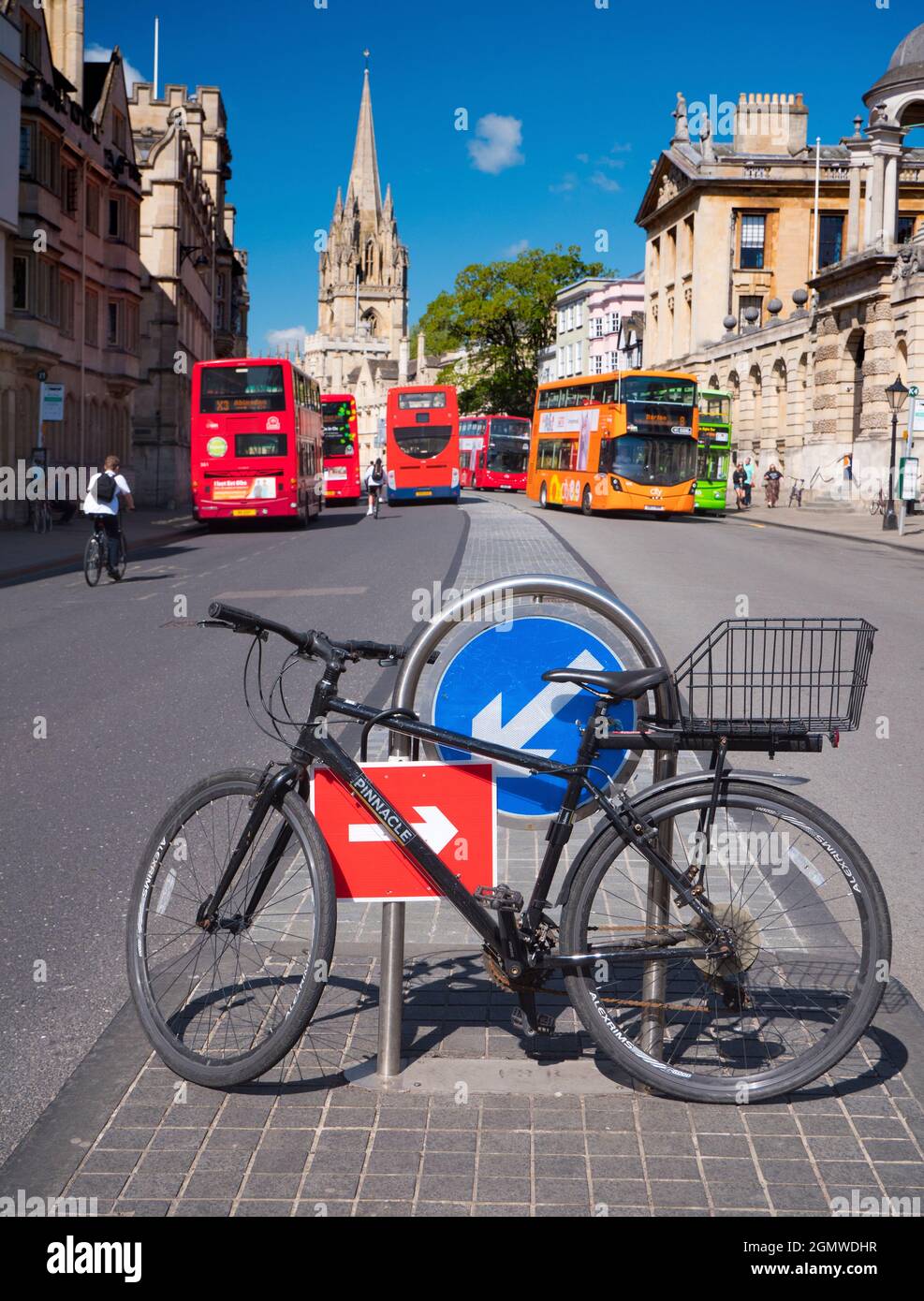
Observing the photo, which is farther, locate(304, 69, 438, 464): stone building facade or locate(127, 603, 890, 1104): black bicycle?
locate(304, 69, 438, 464): stone building facade

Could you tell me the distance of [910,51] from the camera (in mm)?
47938

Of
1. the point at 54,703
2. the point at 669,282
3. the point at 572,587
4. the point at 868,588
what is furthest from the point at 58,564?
the point at 669,282

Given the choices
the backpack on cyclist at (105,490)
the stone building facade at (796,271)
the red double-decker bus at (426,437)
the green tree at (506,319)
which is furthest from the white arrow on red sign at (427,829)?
the green tree at (506,319)

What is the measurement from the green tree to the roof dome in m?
51.9

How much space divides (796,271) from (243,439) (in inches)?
1861

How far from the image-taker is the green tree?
99562 millimetres

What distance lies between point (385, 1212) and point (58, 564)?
79.3 feet

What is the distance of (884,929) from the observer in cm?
395

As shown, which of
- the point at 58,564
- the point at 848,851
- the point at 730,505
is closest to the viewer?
the point at 848,851

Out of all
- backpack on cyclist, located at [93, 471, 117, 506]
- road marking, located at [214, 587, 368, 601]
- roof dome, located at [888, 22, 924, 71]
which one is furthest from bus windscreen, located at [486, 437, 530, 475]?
road marking, located at [214, 587, 368, 601]

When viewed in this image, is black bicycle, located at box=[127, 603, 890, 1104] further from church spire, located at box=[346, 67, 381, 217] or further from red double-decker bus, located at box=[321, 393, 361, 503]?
church spire, located at box=[346, 67, 381, 217]

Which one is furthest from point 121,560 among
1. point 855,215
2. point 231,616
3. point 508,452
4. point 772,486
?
point 508,452
